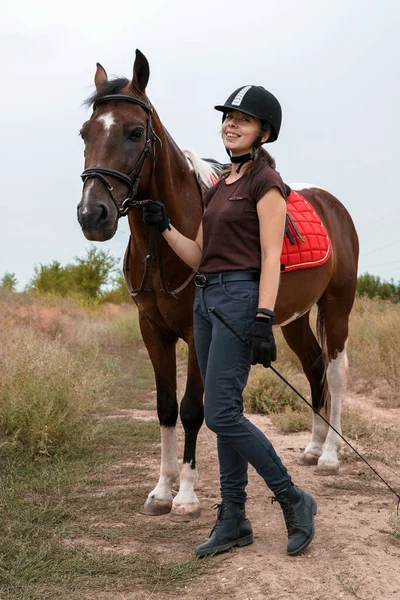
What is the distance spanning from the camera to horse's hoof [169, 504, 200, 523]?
4.14 m

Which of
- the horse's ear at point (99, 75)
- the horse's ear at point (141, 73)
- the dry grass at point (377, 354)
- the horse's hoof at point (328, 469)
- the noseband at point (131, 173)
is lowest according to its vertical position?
the horse's hoof at point (328, 469)

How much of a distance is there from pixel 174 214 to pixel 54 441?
2555 millimetres

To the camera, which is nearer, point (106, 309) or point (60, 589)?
point (60, 589)

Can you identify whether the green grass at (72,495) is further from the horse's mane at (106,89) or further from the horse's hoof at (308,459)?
the horse's mane at (106,89)

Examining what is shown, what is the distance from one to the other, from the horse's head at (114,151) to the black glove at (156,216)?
136mm

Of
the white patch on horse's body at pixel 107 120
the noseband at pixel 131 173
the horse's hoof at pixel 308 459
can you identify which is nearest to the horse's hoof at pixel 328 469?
the horse's hoof at pixel 308 459

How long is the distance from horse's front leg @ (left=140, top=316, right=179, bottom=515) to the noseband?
103 cm

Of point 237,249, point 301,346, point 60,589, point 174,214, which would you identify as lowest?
point 60,589

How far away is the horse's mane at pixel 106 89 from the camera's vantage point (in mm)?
3734

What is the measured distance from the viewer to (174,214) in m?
4.18

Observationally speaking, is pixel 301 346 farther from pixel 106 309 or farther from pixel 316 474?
pixel 106 309

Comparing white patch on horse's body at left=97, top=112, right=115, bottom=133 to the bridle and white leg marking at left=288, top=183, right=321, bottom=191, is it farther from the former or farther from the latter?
white leg marking at left=288, top=183, right=321, bottom=191

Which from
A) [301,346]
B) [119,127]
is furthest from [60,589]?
[301,346]

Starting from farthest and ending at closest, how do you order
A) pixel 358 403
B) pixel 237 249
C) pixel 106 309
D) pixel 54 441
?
pixel 106 309 → pixel 358 403 → pixel 54 441 → pixel 237 249
